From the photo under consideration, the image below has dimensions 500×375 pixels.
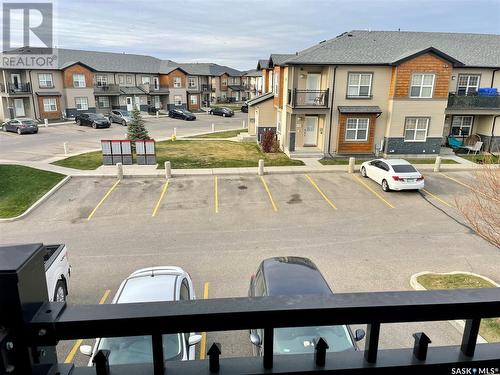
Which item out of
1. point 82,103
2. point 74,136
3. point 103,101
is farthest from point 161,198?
point 103,101

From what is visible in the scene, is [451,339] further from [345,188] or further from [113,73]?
[113,73]

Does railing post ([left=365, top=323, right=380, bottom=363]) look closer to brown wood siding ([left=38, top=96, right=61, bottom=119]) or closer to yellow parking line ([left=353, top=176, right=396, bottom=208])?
yellow parking line ([left=353, top=176, right=396, bottom=208])

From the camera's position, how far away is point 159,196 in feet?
65.9

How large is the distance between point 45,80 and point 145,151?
32.9 metres

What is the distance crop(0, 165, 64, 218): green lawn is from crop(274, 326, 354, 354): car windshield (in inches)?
610

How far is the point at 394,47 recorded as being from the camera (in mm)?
30406

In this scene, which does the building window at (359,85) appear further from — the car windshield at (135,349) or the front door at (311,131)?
the car windshield at (135,349)

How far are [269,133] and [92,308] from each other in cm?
3079

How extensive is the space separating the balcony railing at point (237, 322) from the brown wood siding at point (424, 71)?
96.3 ft

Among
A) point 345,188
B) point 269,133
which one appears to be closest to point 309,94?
point 269,133

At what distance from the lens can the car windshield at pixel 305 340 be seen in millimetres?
5934

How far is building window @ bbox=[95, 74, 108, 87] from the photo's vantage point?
57344mm

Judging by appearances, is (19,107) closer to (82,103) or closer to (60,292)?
(82,103)

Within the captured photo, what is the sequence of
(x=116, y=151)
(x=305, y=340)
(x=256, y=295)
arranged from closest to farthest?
(x=305, y=340) < (x=256, y=295) < (x=116, y=151)
